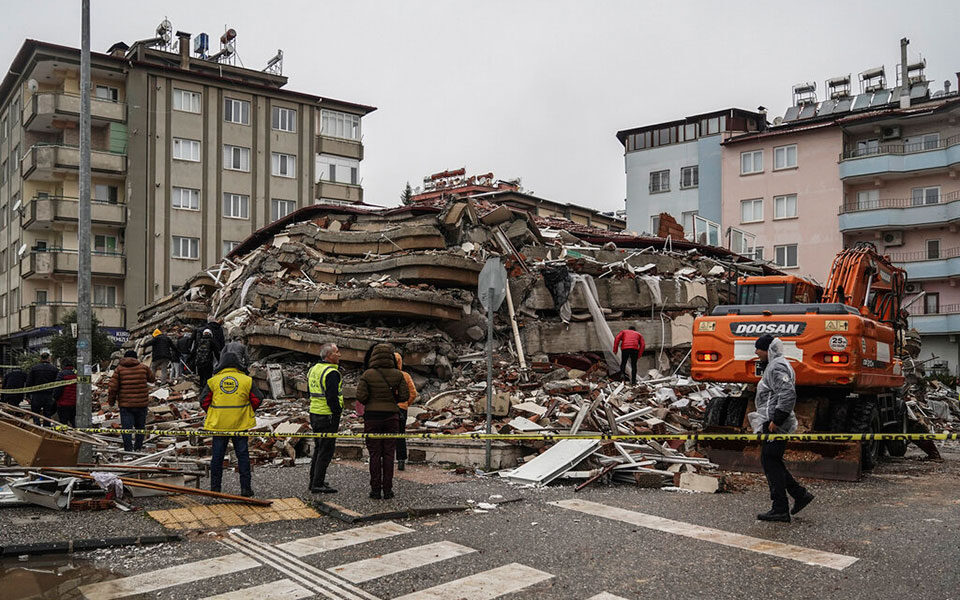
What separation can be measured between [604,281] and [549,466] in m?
10.0

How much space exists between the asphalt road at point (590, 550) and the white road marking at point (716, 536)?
0.04 m

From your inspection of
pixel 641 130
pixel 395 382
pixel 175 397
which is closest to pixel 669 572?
pixel 395 382

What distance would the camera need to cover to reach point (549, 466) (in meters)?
10.8

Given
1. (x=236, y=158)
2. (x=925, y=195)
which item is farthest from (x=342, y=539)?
(x=925, y=195)

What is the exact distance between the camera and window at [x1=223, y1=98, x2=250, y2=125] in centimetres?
4559

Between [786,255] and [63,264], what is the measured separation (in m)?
37.4

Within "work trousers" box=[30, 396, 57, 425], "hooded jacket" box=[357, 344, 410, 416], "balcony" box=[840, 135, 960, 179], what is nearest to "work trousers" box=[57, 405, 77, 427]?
"work trousers" box=[30, 396, 57, 425]

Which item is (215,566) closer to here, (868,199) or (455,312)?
(455,312)

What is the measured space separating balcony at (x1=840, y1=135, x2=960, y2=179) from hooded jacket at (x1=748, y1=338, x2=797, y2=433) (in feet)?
128

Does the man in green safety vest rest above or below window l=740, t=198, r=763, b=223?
below

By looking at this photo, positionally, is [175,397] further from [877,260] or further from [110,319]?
[110,319]

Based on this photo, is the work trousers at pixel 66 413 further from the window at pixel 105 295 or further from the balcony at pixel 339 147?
the balcony at pixel 339 147

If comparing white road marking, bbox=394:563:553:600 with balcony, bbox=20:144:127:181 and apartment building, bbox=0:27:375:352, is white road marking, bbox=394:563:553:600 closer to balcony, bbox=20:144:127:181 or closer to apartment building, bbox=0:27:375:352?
apartment building, bbox=0:27:375:352

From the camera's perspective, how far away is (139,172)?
A: 43.1 metres
